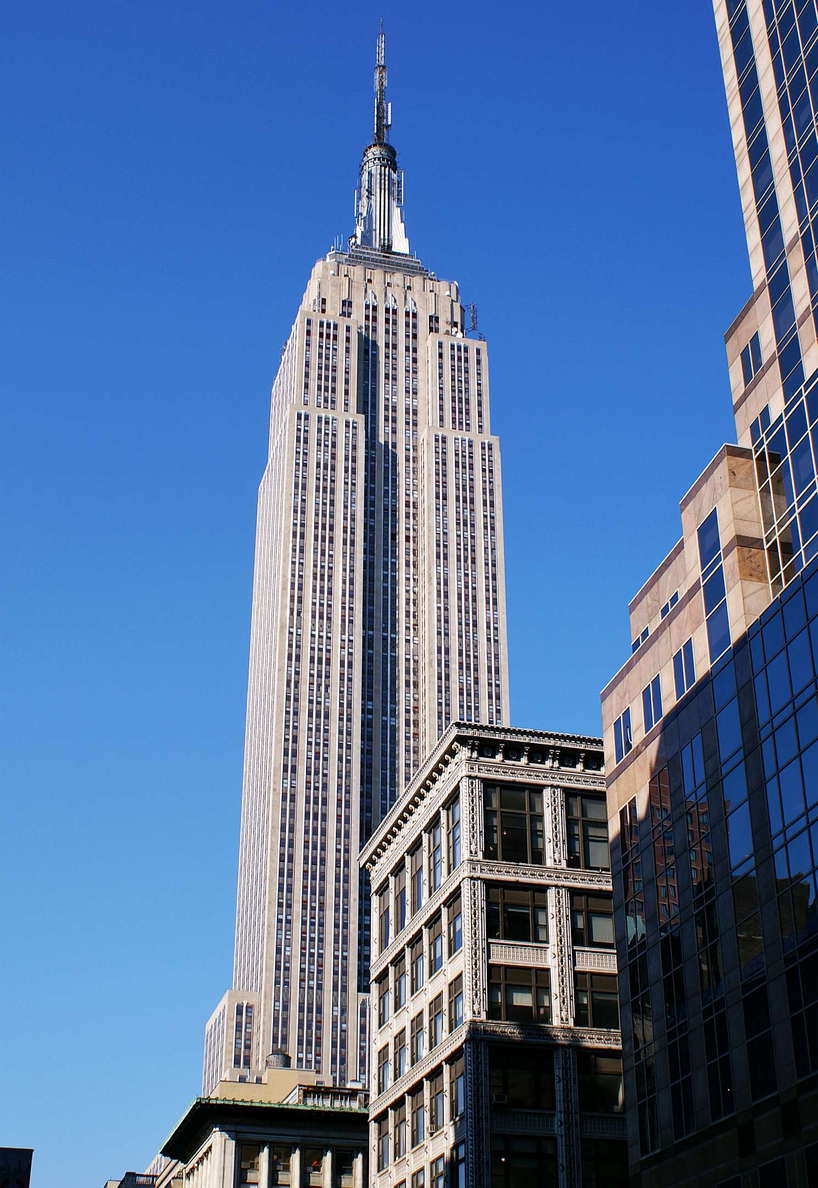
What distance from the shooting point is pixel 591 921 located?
73188 millimetres

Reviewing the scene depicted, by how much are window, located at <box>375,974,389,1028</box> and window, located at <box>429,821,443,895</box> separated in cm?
1050

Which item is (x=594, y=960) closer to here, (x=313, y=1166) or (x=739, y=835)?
A: (x=739, y=835)

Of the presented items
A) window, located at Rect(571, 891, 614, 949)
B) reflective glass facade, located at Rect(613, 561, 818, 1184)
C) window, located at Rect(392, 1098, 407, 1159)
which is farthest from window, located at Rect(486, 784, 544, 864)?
window, located at Rect(392, 1098, 407, 1159)

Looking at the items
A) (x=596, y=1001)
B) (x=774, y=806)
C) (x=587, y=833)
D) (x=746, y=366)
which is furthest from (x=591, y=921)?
(x=746, y=366)

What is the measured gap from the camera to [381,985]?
87.6 metres

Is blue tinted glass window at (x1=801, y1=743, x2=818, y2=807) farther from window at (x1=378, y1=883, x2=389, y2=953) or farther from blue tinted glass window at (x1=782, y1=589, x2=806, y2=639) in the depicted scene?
window at (x1=378, y1=883, x2=389, y2=953)

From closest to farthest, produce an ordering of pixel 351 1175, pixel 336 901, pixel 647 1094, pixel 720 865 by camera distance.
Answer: pixel 720 865
pixel 647 1094
pixel 351 1175
pixel 336 901

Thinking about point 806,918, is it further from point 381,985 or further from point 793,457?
point 381,985

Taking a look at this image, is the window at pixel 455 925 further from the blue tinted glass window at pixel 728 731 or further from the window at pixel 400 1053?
the blue tinted glass window at pixel 728 731

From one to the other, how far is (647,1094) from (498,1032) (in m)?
12.7

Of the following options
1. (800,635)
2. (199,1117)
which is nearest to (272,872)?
(199,1117)

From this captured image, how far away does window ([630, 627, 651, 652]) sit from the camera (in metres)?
64.0

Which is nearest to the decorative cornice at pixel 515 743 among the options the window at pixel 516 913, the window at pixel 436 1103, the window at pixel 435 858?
the window at pixel 435 858

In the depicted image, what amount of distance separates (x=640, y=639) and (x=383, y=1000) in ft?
106
